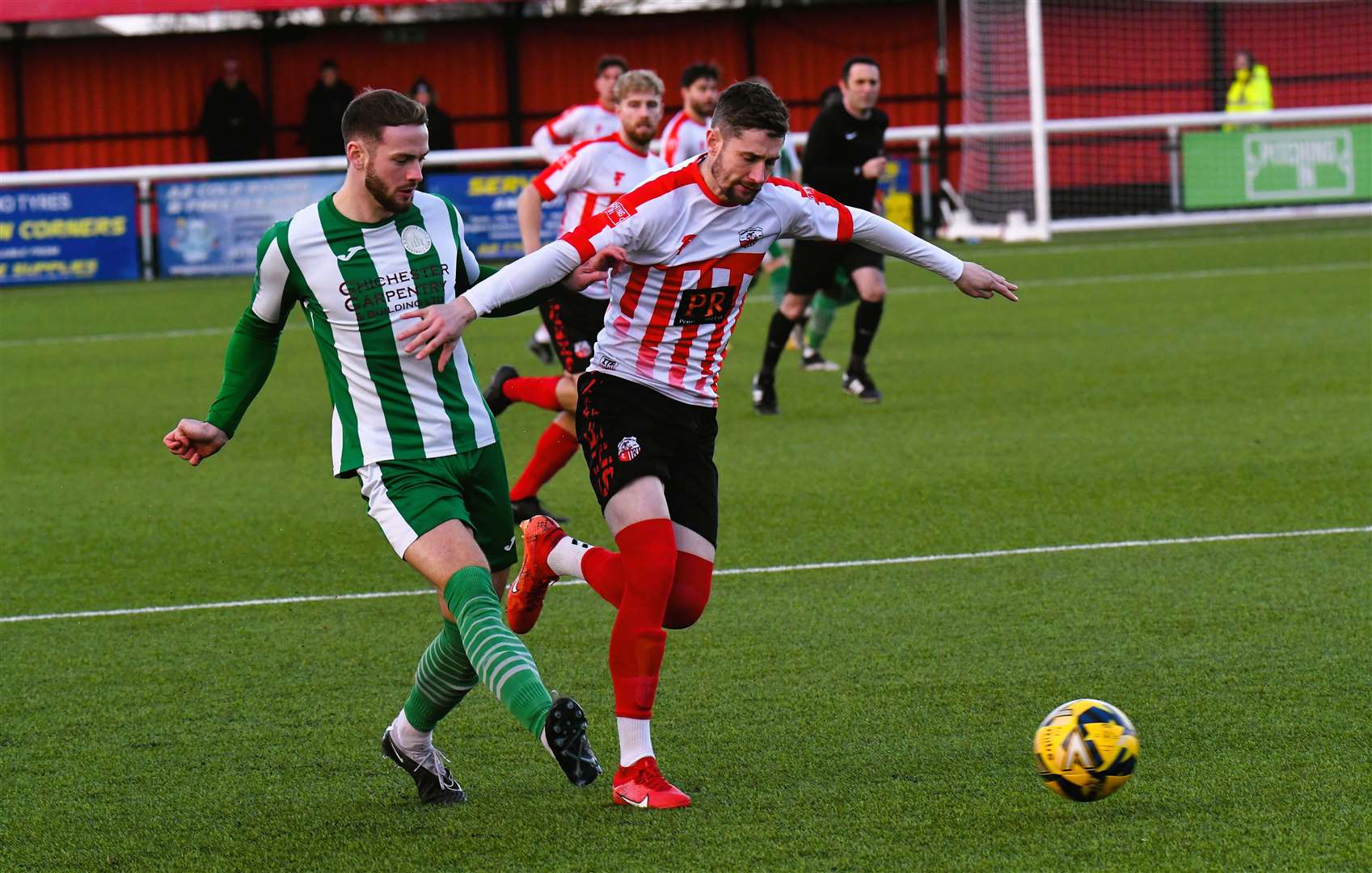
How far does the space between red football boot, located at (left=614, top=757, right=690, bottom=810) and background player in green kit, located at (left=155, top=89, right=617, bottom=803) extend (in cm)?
41

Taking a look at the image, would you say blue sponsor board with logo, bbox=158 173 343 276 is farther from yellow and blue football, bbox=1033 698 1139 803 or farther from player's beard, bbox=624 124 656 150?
yellow and blue football, bbox=1033 698 1139 803

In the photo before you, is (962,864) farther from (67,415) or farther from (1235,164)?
(1235,164)

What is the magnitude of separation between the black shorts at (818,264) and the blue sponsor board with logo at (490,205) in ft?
35.8

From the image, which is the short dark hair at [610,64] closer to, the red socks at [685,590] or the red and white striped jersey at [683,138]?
the red and white striped jersey at [683,138]

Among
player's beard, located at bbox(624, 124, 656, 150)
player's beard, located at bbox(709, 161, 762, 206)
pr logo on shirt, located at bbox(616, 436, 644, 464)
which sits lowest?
pr logo on shirt, located at bbox(616, 436, 644, 464)

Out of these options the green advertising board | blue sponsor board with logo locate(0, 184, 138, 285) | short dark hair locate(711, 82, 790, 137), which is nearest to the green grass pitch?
short dark hair locate(711, 82, 790, 137)

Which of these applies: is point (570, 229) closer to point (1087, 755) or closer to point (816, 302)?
point (1087, 755)

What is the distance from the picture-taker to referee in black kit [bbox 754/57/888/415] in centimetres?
1146

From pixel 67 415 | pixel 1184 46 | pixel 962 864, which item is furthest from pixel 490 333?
pixel 1184 46

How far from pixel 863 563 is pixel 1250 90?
862 inches

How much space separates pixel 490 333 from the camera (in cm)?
1644

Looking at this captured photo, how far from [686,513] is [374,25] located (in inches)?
1040

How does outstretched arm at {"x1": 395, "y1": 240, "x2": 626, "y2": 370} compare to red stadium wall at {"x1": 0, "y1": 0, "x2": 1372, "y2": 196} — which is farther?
red stadium wall at {"x1": 0, "y1": 0, "x2": 1372, "y2": 196}

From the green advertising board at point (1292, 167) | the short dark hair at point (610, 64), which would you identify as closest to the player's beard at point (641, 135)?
the short dark hair at point (610, 64)
